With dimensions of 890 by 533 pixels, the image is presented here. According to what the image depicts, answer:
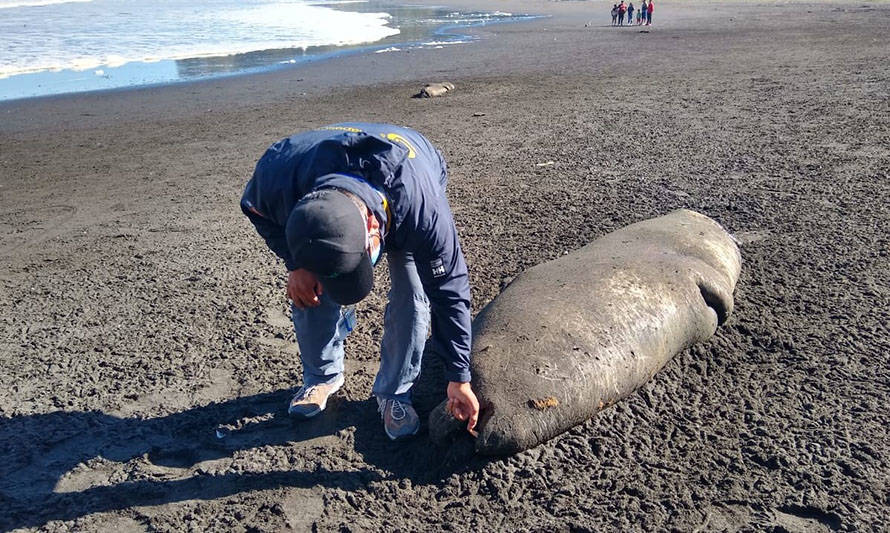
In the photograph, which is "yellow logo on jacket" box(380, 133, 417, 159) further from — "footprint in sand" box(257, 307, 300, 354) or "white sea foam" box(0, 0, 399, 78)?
"white sea foam" box(0, 0, 399, 78)

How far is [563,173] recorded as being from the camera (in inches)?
293

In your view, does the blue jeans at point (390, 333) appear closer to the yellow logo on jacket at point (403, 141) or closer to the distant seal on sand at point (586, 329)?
the distant seal on sand at point (586, 329)

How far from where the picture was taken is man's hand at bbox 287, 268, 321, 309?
2514mm

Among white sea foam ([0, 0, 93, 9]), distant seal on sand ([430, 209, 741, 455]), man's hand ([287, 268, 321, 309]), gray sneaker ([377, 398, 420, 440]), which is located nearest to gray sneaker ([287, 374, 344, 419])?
gray sneaker ([377, 398, 420, 440])

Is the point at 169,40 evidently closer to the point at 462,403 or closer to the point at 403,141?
the point at 403,141

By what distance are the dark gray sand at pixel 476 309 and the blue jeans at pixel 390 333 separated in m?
0.25

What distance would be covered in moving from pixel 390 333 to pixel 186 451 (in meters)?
1.12

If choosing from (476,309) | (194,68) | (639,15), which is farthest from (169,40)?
(476,309)

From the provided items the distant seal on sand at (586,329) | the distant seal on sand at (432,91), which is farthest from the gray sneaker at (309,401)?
the distant seal on sand at (432,91)

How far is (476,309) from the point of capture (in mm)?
4602

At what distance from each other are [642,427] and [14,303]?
14.1ft

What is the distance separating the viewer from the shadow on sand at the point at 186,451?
3096 millimetres

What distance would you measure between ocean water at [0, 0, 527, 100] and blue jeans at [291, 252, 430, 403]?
13.6 metres

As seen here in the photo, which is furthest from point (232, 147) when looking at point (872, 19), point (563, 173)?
point (872, 19)
